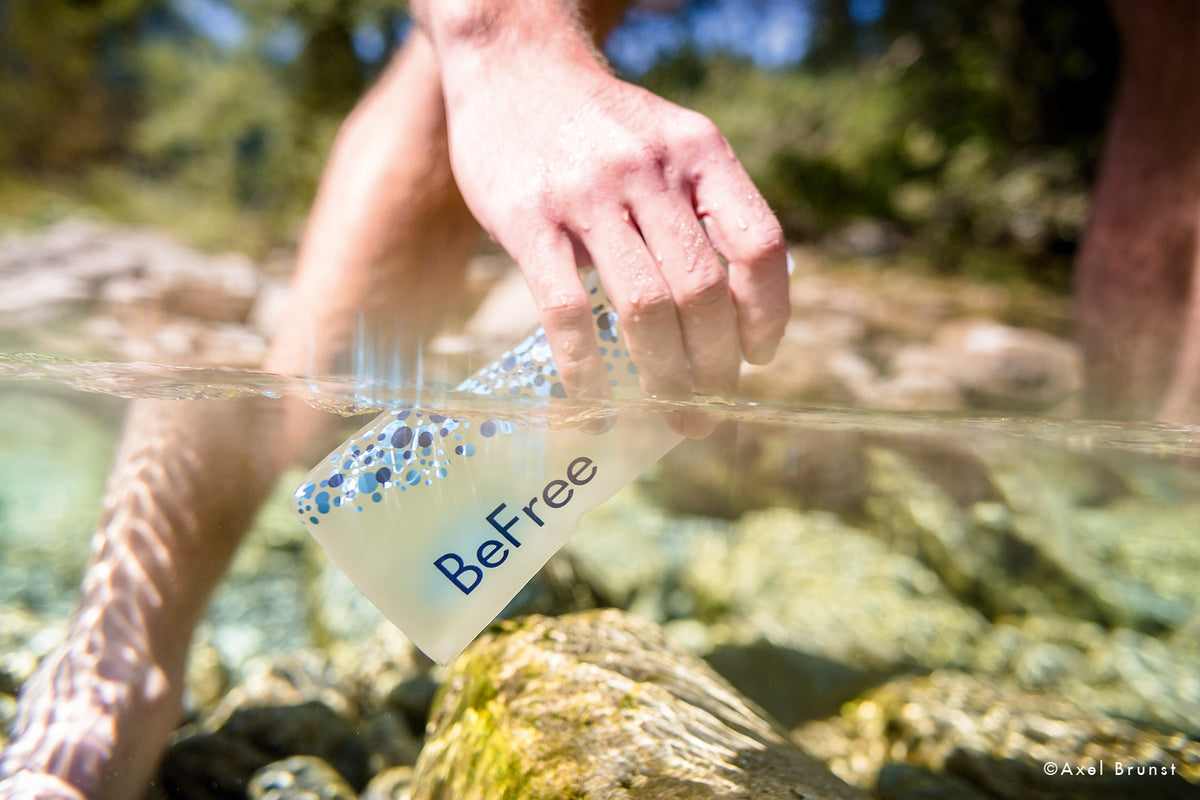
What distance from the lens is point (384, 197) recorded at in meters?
1.63

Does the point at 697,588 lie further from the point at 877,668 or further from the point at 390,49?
the point at 390,49

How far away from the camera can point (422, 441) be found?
0.90m

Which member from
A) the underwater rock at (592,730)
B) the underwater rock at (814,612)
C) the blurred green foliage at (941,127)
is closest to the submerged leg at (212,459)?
the underwater rock at (592,730)

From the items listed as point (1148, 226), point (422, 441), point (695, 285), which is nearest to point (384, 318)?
point (422, 441)

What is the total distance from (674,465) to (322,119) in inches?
384

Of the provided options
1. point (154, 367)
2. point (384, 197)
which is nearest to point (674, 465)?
point (384, 197)

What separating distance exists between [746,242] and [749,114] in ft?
21.9

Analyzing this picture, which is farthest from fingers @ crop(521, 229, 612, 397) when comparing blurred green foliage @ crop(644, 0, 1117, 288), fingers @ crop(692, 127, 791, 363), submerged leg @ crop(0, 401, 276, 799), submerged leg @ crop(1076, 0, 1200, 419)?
blurred green foliage @ crop(644, 0, 1117, 288)

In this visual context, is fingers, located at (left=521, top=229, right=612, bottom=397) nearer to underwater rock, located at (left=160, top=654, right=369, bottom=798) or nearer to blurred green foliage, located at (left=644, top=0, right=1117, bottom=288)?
underwater rock, located at (left=160, top=654, right=369, bottom=798)

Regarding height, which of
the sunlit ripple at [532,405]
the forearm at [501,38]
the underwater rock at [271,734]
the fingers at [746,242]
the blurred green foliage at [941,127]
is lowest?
the underwater rock at [271,734]

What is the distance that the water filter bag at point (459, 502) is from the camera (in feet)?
2.86

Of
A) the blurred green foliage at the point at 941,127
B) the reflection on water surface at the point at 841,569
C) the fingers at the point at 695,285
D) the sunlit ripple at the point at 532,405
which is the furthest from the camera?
the blurred green foliage at the point at 941,127

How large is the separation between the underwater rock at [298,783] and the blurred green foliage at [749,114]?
2.46 m

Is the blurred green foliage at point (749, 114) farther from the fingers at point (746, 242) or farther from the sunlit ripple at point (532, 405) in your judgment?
the fingers at point (746, 242)
